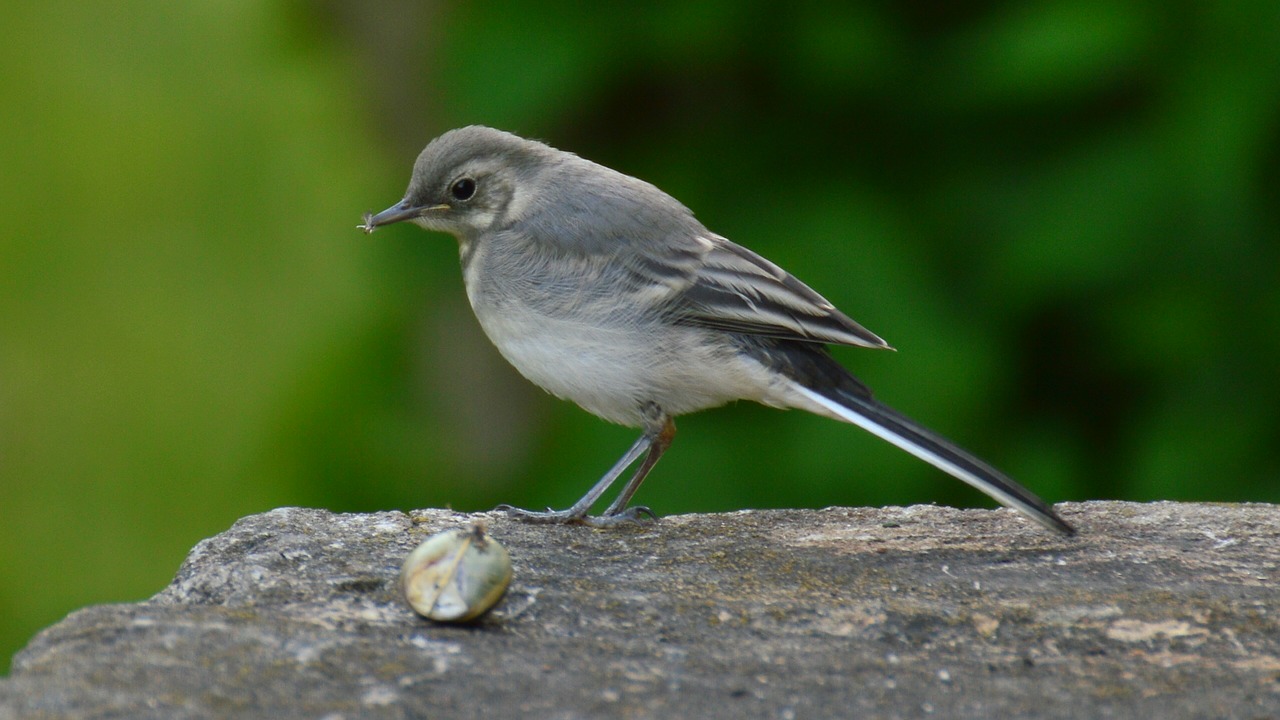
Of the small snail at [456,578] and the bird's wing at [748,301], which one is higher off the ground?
the bird's wing at [748,301]

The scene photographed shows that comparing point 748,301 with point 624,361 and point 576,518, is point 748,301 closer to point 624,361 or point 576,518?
point 624,361

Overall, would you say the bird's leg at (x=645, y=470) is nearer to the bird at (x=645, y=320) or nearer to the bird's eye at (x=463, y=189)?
the bird at (x=645, y=320)

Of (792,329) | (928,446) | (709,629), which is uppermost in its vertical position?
(792,329)

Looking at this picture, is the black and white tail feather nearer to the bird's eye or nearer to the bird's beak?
the bird's eye

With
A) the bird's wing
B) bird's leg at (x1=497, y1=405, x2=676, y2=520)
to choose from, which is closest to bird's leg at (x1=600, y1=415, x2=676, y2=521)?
bird's leg at (x1=497, y1=405, x2=676, y2=520)

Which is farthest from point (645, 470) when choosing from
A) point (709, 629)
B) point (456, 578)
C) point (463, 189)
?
Answer: point (456, 578)

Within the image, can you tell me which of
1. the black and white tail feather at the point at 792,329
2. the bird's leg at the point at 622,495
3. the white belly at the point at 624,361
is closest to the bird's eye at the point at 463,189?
the white belly at the point at 624,361
